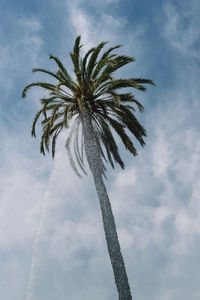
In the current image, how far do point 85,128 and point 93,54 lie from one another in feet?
12.9

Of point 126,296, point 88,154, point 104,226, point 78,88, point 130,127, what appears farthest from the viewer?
point 130,127

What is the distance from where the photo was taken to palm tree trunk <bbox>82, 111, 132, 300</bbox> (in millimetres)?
10828

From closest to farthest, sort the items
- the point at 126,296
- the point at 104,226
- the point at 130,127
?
the point at 126,296 < the point at 104,226 < the point at 130,127

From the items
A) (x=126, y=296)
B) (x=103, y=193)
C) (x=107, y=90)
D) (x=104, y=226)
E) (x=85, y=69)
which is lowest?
(x=126, y=296)

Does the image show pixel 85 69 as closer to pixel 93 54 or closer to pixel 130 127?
pixel 93 54

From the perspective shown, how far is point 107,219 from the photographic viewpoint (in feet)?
39.4

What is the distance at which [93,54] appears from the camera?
48.9 feet

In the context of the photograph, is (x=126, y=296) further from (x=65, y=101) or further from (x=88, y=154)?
(x=65, y=101)

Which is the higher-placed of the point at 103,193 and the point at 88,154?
the point at 88,154

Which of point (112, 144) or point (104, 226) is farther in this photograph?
point (112, 144)

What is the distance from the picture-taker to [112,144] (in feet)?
54.9

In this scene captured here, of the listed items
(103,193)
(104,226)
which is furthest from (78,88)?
(104,226)

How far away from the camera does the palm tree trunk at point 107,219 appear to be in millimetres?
10828

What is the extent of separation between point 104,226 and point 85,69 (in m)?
8.03
